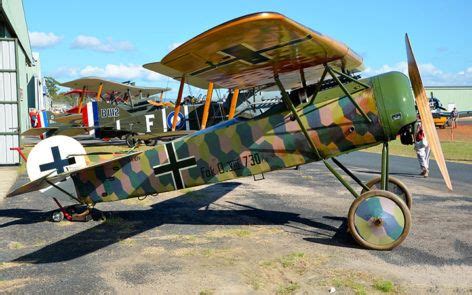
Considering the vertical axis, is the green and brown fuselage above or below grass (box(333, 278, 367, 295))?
above

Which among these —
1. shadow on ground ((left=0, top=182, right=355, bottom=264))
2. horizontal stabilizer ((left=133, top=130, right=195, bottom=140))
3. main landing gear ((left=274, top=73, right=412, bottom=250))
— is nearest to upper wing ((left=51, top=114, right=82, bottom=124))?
horizontal stabilizer ((left=133, top=130, right=195, bottom=140))

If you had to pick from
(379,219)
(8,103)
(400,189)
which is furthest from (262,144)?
(8,103)

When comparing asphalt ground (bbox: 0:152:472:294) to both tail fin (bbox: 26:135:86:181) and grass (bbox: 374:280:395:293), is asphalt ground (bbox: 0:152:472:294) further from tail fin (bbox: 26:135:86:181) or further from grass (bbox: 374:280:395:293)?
tail fin (bbox: 26:135:86:181)

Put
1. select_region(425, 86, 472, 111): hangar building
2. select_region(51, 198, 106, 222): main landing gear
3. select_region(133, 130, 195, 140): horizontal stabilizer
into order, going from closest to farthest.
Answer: select_region(51, 198, 106, 222): main landing gear, select_region(133, 130, 195, 140): horizontal stabilizer, select_region(425, 86, 472, 111): hangar building

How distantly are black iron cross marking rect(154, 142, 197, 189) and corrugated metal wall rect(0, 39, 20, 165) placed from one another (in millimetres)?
12608

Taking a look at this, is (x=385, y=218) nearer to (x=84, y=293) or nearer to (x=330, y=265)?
(x=330, y=265)

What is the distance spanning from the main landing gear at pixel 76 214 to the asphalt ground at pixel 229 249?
0.45 feet

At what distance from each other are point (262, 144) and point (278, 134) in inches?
11.5

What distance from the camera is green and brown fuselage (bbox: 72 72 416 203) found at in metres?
5.93

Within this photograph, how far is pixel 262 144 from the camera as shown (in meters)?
6.49

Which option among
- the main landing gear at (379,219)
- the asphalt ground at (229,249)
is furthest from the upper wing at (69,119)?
the main landing gear at (379,219)

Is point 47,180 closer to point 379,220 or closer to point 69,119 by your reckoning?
point 379,220

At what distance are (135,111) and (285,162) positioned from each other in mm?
20064

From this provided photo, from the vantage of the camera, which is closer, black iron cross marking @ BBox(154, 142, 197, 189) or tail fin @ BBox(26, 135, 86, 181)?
black iron cross marking @ BBox(154, 142, 197, 189)
